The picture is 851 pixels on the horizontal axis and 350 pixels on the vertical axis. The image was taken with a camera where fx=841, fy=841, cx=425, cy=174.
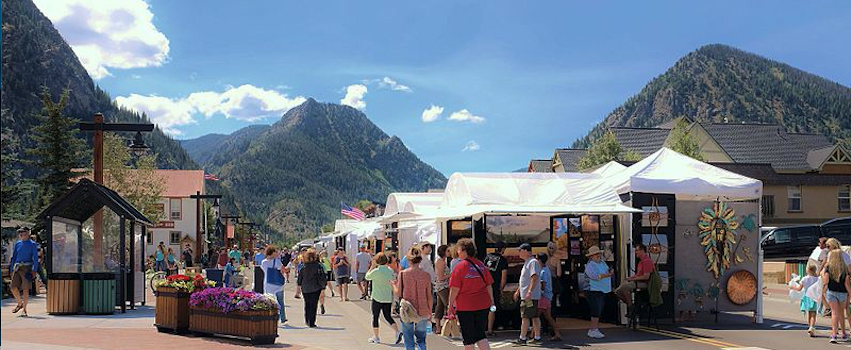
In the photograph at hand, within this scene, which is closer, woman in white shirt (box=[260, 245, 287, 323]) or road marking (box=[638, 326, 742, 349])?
road marking (box=[638, 326, 742, 349])

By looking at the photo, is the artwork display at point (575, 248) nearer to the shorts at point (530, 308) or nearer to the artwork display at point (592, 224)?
Answer: the artwork display at point (592, 224)

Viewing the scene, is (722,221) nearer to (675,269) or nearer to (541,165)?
(675,269)

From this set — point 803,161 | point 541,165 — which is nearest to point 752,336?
point 803,161

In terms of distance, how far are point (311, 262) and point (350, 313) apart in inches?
174

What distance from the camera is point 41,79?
142 meters

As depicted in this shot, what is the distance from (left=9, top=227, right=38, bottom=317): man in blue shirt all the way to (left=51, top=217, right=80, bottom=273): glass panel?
1.71 feet

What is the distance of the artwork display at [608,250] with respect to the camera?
16.5 m

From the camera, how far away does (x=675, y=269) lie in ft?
56.2

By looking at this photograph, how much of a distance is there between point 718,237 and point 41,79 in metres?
144

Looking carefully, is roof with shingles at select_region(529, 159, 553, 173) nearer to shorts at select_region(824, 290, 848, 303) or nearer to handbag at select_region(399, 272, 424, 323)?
shorts at select_region(824, 290, 848, 303)

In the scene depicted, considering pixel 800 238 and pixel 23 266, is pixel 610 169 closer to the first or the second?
pixel 23 266

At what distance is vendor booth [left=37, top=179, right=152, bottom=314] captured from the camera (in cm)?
1620

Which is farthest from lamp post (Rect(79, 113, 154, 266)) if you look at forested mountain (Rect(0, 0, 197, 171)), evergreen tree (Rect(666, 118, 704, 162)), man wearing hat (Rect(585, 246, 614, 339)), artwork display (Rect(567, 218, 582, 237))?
forested mountain (Rect(0, 0, 197, 171))

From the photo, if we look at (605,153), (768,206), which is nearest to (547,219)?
(768,206)
